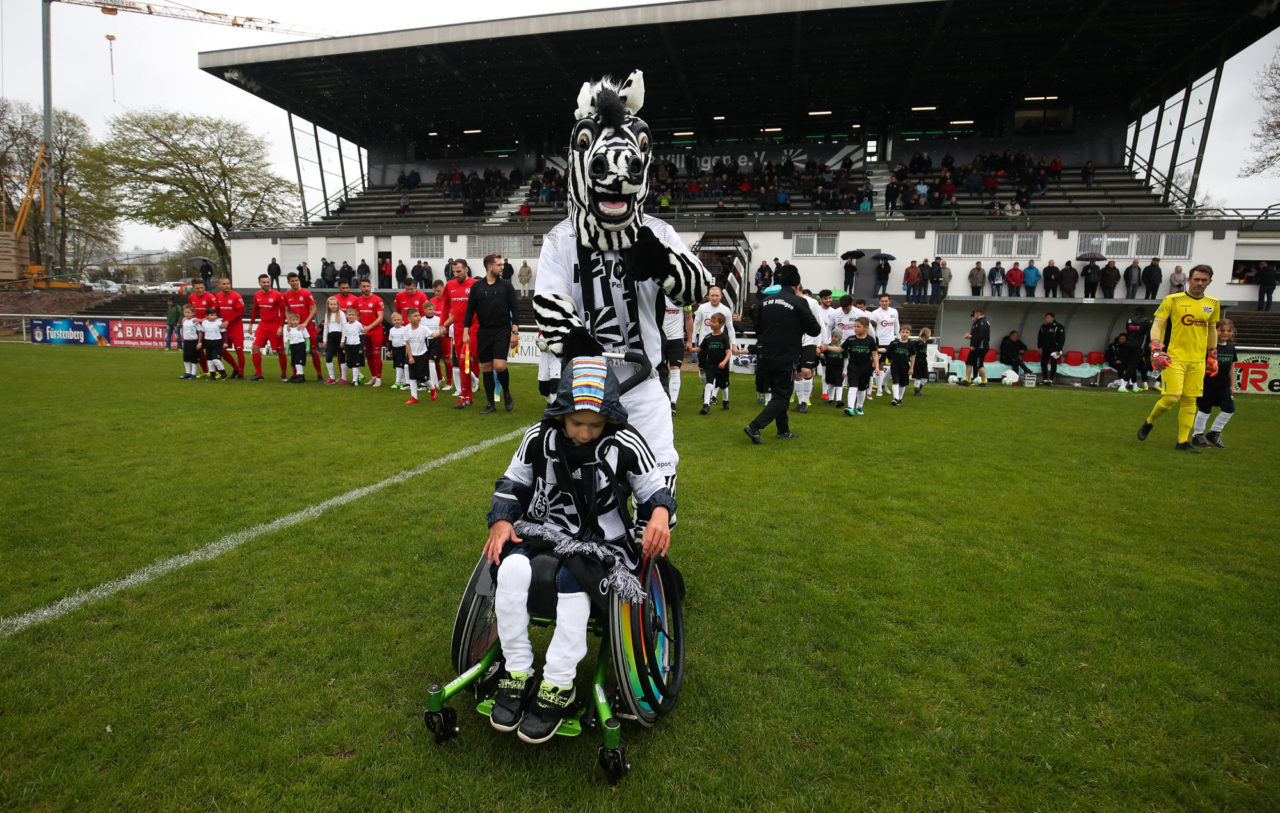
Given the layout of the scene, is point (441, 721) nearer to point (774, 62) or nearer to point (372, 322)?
point (372, 322)

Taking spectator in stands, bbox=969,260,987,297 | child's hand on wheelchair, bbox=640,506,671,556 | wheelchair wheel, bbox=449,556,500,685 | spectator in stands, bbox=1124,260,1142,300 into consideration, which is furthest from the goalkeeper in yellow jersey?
spectator in stands, bbox=1124,260,1142,300

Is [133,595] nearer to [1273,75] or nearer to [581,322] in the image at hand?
[581,322]

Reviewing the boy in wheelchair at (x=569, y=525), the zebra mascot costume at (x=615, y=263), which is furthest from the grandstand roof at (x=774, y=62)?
the boy in wheelchair at (x=569, y=525)

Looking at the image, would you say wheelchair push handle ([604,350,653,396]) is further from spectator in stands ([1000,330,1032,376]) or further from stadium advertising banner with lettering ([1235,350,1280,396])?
stadium advertising banner with lettering ([1235,350,1280,396])

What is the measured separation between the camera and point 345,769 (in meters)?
2.26

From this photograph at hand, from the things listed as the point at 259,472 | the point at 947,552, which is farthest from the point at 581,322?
the point at 259,472

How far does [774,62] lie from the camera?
2773 centimetres

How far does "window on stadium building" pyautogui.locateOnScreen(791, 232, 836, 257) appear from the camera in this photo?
2714 centimetres

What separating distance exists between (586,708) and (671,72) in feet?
103

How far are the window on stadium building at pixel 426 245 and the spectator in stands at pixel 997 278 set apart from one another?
2448 centimetres

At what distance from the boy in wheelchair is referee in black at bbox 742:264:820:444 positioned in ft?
18.3

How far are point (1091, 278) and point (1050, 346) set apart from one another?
8.57 meters

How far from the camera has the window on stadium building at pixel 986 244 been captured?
2556 centimetres

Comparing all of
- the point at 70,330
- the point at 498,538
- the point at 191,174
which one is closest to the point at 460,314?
the point at 498,538
